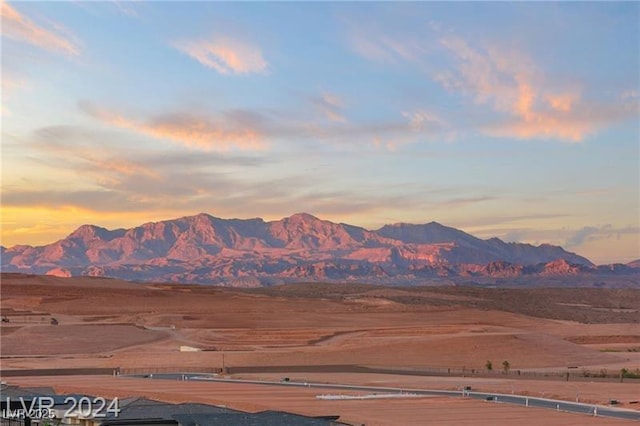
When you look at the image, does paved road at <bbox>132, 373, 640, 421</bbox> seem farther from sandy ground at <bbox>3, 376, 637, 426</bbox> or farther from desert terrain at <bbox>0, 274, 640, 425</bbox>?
desert terrain at <bbox>0, 274, 640, 425</bbox>

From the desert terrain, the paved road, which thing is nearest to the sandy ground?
the desert terrain

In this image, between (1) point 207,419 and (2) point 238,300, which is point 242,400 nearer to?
(1) point 207,419

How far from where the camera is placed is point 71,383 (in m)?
62.8

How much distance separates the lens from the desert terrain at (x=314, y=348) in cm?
5541

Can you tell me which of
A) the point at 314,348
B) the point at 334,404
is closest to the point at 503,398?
the point at 334,404

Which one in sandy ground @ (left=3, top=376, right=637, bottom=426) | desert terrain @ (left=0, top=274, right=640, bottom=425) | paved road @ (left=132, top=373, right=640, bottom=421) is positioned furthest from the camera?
desert terrain @ (left=0, top=274, right=640, bottom=425)

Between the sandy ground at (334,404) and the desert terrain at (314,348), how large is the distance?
0.36 ft

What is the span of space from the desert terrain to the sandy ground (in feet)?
0.36

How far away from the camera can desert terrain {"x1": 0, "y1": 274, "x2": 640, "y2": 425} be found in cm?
5541

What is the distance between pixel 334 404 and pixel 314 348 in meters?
39.7

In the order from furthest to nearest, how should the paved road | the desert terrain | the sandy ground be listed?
the desert terrain < the paved road < the sandy ground

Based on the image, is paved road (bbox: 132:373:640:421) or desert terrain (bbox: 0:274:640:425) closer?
paved road (bbox: 132:373:640:421)

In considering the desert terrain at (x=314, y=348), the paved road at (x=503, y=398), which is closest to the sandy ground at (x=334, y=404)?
the desert terrain at (x=314, y=348)

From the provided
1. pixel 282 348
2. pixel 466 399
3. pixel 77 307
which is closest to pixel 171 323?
pixel 77 307
